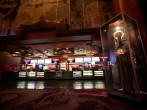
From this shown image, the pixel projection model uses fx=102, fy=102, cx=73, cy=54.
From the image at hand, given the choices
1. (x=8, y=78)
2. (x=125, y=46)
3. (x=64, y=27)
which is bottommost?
(x=8, y=78)

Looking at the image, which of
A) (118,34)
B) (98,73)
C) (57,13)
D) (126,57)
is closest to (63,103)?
(126,57)

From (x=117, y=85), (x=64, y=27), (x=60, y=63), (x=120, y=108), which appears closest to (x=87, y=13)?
(x=64, y=27)

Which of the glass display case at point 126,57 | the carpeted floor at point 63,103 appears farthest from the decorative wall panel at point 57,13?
the carpeted floor at point 63,103

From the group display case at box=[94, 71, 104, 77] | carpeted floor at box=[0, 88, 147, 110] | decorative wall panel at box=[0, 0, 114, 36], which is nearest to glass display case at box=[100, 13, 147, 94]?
carpeted floor at box=[0, 88, 147, 110]

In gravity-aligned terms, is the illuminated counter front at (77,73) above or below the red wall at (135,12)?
below

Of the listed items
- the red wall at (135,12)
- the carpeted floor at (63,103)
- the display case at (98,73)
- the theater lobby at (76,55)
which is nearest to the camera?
the carpeted floor at (63,103)

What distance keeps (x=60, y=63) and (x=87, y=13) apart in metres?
6.21

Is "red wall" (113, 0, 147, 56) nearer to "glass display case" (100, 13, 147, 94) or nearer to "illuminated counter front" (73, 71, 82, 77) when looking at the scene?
"glass display case" (100, 13, 147, 94)

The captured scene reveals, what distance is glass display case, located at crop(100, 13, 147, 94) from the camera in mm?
1858

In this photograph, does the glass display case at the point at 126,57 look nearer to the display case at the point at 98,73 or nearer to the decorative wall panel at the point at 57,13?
the decorative wall panel at the point at 57,13

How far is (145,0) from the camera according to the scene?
3.68 m

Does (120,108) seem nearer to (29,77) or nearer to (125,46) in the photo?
(125,46)

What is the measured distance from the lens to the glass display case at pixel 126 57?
73.1 inches

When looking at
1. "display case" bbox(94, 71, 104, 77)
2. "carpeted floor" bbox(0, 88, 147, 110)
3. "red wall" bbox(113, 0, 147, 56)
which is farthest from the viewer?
"display case" bbox(94, 71, 104, 77)
